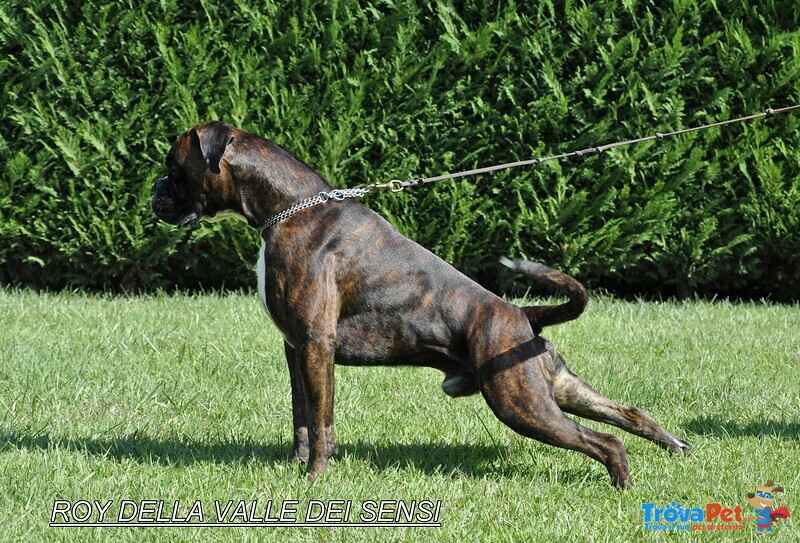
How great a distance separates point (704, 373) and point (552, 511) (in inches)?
105

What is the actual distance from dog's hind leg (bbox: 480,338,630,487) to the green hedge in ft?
14.7

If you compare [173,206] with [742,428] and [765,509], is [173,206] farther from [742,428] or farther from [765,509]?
[742,428]

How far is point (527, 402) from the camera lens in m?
4.05

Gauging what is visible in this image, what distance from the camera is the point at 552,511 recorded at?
3.93m

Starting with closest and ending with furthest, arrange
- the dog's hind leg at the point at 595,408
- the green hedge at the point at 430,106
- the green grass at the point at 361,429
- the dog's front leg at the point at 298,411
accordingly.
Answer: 1. the green grass at the point at 361,429
2. the dog's hind leg at the point at 595,408
3. the dog's front leg at the point at 298,411
4. the green hedge at the point at 430,106

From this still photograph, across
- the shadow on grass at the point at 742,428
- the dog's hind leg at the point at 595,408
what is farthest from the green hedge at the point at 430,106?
the dog's hind leg at the point at 595,408

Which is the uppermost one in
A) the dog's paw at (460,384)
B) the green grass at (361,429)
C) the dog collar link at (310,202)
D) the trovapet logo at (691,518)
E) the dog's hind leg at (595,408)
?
the dog collar link at (310,202)

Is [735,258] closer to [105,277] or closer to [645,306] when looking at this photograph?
[645,306]

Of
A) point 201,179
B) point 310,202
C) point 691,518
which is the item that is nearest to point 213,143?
point 201,179

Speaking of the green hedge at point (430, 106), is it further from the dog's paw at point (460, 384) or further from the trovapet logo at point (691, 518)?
the trovapet logo at point (691, 518)

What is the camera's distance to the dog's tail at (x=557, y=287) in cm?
395

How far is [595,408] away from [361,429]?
1324mm

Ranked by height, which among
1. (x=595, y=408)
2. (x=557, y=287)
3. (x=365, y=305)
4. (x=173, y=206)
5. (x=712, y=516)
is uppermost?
(x=173, y=206)

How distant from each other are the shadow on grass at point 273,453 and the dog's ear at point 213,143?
137 centimetres
